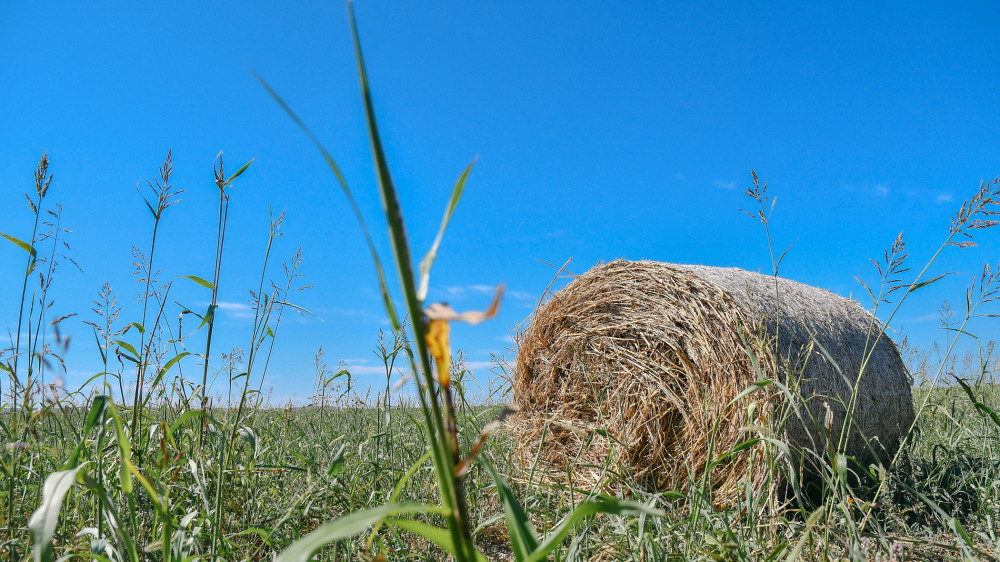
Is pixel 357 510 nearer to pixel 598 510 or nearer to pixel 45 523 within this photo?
pixel 45 523

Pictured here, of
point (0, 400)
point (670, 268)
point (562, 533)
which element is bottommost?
point (562, 533)

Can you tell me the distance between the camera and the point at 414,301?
42 cm

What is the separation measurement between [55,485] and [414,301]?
39.3 inches

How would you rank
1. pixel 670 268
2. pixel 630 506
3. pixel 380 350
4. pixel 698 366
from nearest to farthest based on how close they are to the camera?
pixel 630 506, pixel 380 350, pixel 698 366, pixel 670 268

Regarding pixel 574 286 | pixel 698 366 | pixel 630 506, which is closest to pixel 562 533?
pixel 630 506

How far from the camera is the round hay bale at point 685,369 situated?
3.31 meters

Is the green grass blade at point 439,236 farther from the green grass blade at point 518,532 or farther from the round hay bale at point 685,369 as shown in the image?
the round hay bale at point 685,369

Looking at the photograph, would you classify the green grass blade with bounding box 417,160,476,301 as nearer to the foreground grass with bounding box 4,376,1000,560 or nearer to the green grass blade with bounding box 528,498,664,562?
the green grass blade with bounding box 528,498,664,562

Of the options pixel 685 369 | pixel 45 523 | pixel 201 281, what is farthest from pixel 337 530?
pixel 685 369

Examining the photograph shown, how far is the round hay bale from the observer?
3.31 meters

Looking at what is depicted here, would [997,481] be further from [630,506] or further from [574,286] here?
[630,506]

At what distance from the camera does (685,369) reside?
3625 mm

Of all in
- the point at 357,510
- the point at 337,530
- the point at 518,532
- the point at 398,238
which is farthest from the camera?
the point at 357,510

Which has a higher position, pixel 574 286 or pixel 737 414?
pixel 574 286
